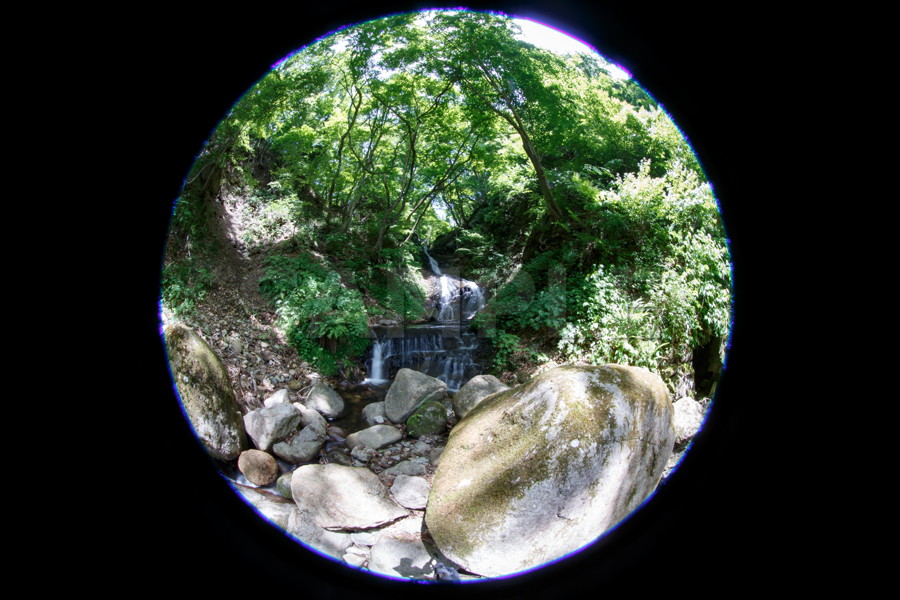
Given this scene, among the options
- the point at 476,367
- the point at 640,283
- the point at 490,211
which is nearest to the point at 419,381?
the point at 476,367

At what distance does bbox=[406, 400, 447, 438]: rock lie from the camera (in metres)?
5.09

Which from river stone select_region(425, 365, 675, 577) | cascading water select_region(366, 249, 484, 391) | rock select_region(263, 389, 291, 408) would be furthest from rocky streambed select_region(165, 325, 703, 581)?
cascading water select_region(366, 249, 484, 391)

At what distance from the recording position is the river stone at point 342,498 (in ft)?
10.8

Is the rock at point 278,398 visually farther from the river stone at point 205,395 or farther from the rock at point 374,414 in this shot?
the rock at point 374,414

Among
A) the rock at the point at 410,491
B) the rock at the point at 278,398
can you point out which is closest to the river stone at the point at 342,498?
the rock at the point at 410,491

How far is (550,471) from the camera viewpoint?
253 centimetres

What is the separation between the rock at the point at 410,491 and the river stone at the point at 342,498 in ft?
0.38

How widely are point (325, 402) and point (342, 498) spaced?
2296mm

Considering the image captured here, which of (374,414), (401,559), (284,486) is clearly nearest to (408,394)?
(374,414)

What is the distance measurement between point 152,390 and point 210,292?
6386mm

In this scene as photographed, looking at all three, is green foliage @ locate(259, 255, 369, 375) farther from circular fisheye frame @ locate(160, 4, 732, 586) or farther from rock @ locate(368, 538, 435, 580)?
rock @ locate(368, 538, 435, 580)

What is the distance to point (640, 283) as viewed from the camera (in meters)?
5.82

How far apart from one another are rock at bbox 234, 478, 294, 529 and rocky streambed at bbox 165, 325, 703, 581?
0.02 m

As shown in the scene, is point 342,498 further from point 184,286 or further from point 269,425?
point 184,286
